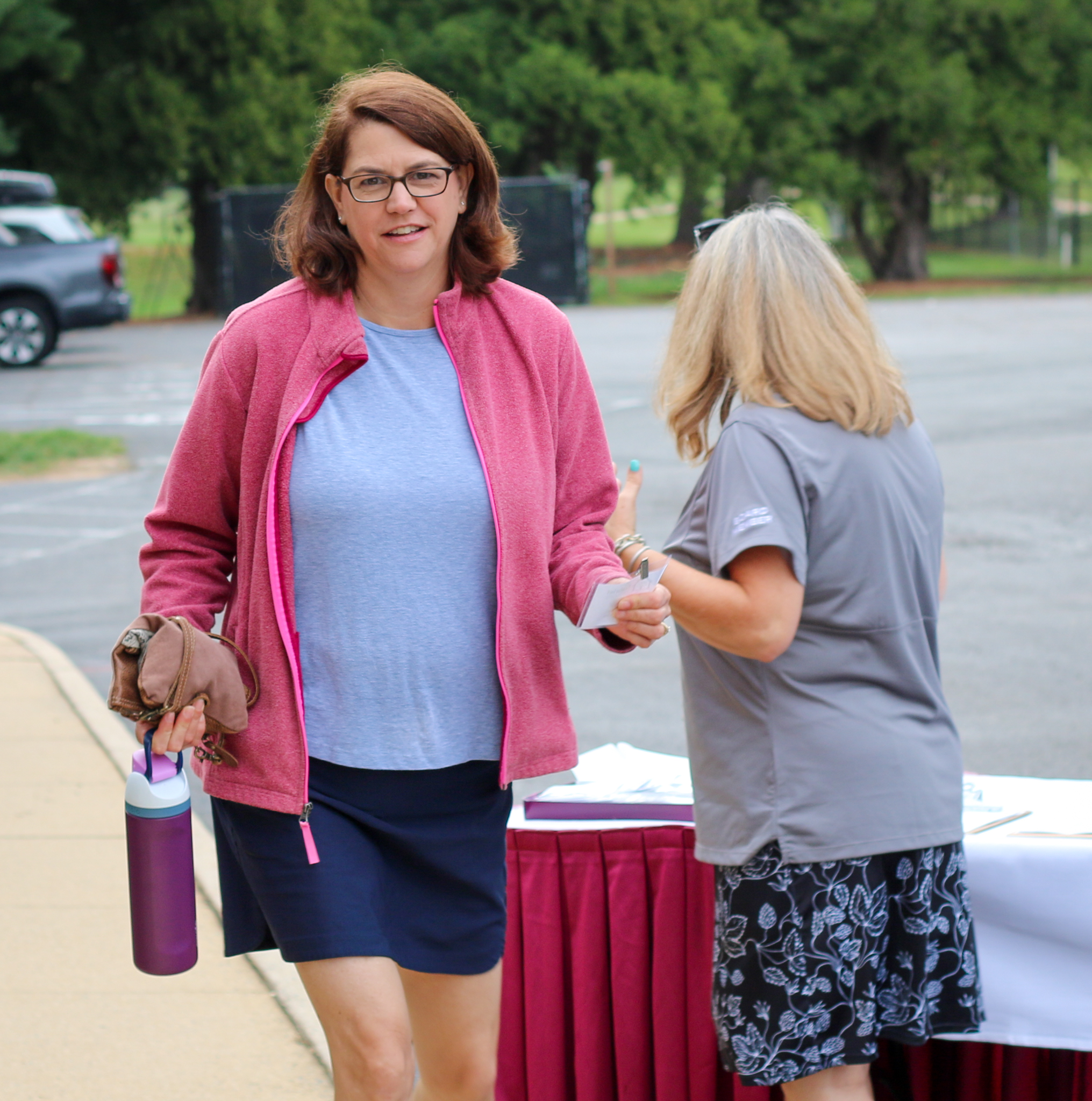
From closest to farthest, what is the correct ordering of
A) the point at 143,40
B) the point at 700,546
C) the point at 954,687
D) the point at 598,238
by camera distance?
the point at 700,546
the point at 954,687
the point at 143,40
the point at 598,238

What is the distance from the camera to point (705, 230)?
2854 mm

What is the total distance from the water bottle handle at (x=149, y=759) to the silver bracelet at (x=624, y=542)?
2.65 feet

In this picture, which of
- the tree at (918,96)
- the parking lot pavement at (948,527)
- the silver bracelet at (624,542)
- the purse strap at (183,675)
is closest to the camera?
the purse strap at (183,675)

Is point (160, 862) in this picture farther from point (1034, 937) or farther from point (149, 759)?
point (1034, 937)

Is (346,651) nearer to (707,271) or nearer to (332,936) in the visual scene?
(332,936)

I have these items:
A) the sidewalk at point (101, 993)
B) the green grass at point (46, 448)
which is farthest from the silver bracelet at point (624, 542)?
the green grass at point (46, 448)

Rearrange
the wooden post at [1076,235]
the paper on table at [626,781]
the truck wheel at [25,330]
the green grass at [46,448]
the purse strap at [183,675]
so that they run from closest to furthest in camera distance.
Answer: the purse strap at [183,675] → the paper on table at [626,781] → the green grass at [46,448] → the truck wheel at [25,330] → the wooden post at [1076,235]

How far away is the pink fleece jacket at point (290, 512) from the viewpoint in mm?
2387

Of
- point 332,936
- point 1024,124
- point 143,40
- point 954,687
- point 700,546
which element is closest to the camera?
point 332,936

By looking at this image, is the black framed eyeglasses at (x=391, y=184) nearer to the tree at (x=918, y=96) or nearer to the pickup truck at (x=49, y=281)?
the pickup truck at (x=49, y=281)

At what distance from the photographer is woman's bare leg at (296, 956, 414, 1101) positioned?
233 centimetres

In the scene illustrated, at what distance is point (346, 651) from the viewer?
94.0 inches

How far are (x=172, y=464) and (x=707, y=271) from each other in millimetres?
937

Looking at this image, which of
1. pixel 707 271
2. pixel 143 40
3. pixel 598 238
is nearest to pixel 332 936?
pixel 707 271
